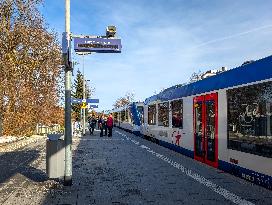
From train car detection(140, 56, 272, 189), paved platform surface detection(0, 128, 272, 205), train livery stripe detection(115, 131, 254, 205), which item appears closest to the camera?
train livery stripe detection(115, 131, 254, 205)

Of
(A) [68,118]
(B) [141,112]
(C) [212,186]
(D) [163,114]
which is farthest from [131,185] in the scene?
(B) [141,112]

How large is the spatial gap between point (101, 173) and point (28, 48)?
1577 cm

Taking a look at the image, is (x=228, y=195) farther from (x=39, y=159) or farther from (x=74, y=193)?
(x=39, y=159)

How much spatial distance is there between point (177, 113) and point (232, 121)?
7145mm

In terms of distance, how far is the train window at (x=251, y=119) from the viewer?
8.95 m

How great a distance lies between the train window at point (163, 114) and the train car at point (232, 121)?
2677 mm

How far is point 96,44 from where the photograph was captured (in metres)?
10.4

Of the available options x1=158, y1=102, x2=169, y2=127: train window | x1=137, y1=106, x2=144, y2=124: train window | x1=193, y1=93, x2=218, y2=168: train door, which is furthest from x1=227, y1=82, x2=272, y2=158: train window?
x1=137, y1=106, x2=144, y2=124: train window

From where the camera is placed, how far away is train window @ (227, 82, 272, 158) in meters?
8.95

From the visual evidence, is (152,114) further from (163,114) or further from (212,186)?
(212,186)

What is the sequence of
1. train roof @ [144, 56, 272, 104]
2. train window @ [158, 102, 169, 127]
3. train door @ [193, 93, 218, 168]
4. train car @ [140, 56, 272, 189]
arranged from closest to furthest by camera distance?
train car @ [140, 56, 272, 189] < train roof @ [144, 56, 272, 104] < train door @ [193, 93, 218, 168] < train window @ [158, 102, 169, 127]

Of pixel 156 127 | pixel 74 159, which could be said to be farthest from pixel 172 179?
pixel 156 127

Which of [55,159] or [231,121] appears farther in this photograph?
[231,121]

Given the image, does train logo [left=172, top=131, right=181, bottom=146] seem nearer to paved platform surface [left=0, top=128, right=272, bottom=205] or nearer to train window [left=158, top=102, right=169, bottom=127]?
train window [left=158, top=102, right=169, bottom=127]
